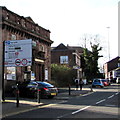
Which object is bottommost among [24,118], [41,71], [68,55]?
[24,118]

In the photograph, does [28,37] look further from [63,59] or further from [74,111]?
[63,59]

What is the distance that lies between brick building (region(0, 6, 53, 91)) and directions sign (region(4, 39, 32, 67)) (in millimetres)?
8524

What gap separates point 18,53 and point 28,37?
1464 centimetres

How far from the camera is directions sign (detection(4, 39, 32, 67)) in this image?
1778cm

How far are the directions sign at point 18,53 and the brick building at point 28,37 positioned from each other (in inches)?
336

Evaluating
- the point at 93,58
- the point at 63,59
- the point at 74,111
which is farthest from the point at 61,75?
the point at 74,111

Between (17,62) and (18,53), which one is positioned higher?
(18,53)

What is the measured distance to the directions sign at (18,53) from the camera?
1778cm

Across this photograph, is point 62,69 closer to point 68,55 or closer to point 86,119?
point 68,55

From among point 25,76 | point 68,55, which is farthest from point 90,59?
point 25,76

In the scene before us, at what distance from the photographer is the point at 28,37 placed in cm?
3216

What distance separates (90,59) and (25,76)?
33.8m

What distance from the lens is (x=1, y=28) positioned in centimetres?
2603

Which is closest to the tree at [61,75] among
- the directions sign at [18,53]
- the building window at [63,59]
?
the building window at [63,59]
